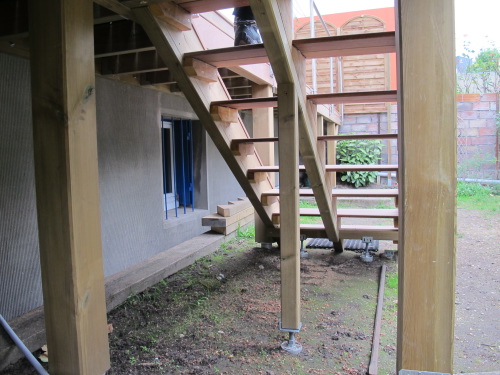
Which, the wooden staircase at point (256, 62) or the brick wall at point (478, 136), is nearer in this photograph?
the wooden staircase at point (256, 62)

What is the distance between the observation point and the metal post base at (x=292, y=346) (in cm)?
292

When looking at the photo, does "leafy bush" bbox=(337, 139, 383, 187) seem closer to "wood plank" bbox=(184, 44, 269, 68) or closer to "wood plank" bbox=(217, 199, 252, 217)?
"wood plank" bbox=(217, 199, 252, 217)

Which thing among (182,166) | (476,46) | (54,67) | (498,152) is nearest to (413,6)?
(54,67)

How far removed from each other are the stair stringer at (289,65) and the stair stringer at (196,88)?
66cm

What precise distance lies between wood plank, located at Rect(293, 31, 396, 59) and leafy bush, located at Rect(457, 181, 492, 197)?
9423 millimetres

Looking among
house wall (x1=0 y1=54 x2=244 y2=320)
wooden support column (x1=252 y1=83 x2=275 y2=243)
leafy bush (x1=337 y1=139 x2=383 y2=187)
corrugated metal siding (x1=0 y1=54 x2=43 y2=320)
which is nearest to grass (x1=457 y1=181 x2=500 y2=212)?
leafy bush (x1=337 y1=139 x2=383 y2=187)

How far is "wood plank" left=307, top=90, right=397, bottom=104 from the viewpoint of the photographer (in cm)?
312

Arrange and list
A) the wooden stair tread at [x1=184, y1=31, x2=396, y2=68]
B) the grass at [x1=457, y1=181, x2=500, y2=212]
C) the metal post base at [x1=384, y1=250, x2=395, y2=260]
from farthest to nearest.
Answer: the grass at [x1=457, y1=181, x2=500, y2=212] < the metal post base at [x1=384, y1=250, x2=395, y2=260] < the wooden stair tread at [x1=184, y1=31, x2=396, y2=68]

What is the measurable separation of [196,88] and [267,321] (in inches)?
76.3

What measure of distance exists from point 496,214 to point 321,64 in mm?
6040

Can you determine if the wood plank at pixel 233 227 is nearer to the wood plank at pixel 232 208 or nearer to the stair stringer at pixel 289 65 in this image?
the wood plank at pixel 232 208

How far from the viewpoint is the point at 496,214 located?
833 cm

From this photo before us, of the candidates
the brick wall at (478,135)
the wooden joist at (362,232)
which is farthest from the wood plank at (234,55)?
the brick wall at (478,135)

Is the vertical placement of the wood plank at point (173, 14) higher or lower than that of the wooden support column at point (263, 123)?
higher
